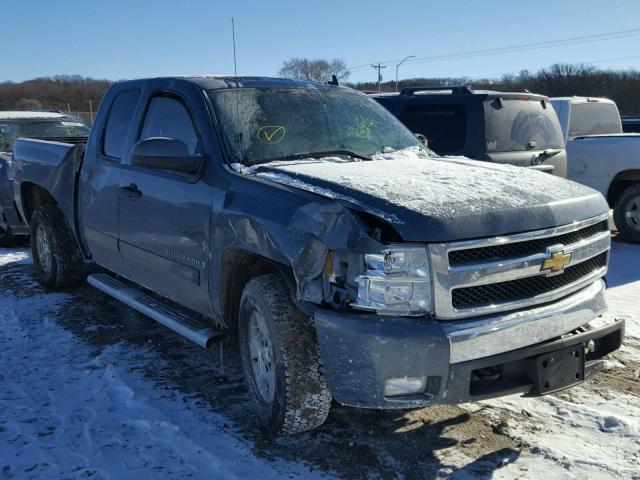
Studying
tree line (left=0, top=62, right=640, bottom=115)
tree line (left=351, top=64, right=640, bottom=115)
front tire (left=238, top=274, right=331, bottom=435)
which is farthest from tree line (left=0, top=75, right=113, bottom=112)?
front tire (left=238, top=274, right=331, bottom=435)

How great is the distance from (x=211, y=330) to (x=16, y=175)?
403cm

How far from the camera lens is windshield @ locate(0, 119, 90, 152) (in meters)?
9.58

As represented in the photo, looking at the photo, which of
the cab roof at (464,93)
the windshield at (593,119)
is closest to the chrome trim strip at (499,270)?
the cab roof at (464,93)

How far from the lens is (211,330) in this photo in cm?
404

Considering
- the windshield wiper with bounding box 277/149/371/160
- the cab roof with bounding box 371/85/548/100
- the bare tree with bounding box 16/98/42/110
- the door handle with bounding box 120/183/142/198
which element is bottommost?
the door handle with bounding box 120/183/142/198

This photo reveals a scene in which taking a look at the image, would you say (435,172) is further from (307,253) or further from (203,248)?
(203,248)

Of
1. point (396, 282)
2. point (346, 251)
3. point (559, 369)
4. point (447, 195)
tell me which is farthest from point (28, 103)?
point (559, 369)

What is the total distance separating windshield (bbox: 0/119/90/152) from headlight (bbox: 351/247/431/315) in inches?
313

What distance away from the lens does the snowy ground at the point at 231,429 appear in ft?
10.4

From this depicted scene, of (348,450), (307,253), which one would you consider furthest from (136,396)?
(307,253)

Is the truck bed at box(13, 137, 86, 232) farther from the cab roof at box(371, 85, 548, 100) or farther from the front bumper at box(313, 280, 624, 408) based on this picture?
the cab roof at box(371, 85, 548, 100)

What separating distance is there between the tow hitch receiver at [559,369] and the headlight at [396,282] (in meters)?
0.64

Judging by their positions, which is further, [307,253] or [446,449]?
[446,449]

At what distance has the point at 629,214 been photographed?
882cm
